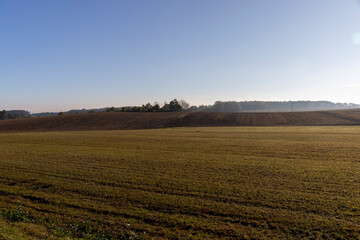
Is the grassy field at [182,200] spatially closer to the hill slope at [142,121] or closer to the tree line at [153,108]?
the hill slope at [142,121]

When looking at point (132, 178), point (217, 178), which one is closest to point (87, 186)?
point (132, 178)

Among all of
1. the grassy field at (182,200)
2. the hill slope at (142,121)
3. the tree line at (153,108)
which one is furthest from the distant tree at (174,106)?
the grassy field at (182,200)

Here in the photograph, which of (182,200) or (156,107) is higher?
(156,107)

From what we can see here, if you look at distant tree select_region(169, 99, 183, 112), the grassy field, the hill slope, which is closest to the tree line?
distant tree select_region(169, 99, 183, 112)

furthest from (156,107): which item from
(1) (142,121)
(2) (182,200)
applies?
(2) (182,200)

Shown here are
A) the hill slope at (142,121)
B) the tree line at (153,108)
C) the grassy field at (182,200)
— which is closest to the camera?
the grassy field at (182,200)

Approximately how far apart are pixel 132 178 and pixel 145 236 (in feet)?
22.9

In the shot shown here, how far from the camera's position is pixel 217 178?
1475 cm

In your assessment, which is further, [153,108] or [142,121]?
[153,108]

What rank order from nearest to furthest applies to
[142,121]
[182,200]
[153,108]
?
[182,200] → [142,121] → [153,108]

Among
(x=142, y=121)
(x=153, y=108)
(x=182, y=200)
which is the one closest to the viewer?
(x=182, y=200)

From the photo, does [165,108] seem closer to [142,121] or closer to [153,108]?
[153,108]

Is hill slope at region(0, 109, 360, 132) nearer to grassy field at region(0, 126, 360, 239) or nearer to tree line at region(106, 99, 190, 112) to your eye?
tree line at region(106, 99, 190, 112)

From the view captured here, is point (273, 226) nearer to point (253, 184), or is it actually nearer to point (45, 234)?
point (253, 184)
